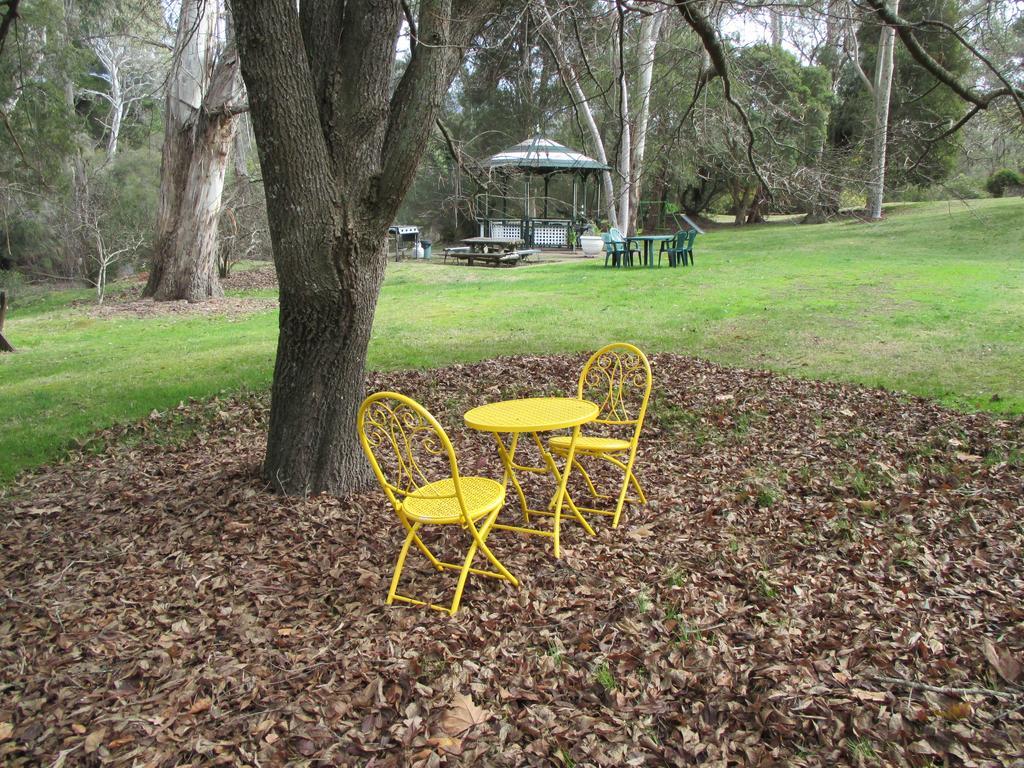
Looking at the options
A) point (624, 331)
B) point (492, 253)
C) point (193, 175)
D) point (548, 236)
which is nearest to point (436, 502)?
point (624, 331)

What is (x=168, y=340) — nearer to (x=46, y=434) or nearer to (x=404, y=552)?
(x=46, y=434)

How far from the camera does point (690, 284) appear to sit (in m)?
15.5

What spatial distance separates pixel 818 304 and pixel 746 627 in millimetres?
10172

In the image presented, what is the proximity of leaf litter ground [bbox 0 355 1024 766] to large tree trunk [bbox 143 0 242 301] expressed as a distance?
35.1ft

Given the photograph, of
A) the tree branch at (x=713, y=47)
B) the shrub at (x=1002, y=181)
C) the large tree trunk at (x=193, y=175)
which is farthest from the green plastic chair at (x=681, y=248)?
the shrub at (x=1002, y=181)

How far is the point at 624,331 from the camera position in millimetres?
10852

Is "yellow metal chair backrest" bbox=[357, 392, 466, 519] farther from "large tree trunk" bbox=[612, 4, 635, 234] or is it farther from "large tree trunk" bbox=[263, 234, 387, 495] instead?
"large tree trunk" bbox=[612, 4, 635, 234]

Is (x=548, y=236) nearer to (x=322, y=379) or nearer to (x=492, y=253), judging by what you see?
(x=492, y=253)

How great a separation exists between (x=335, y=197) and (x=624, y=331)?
6873 millimetres

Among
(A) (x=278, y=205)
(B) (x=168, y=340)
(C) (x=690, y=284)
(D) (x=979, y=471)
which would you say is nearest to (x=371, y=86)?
(A) (x=278, y=205)

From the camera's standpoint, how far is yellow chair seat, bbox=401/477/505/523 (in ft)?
11.8

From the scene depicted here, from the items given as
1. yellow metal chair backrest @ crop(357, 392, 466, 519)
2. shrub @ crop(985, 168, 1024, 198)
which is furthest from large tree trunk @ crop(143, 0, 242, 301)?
shrub @ crop(985, 168, 1024, 198)

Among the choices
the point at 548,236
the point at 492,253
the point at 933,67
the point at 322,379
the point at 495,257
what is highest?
the point at 933,67

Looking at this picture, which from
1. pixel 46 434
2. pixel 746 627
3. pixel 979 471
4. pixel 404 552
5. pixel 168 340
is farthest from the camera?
pixel 168 340
